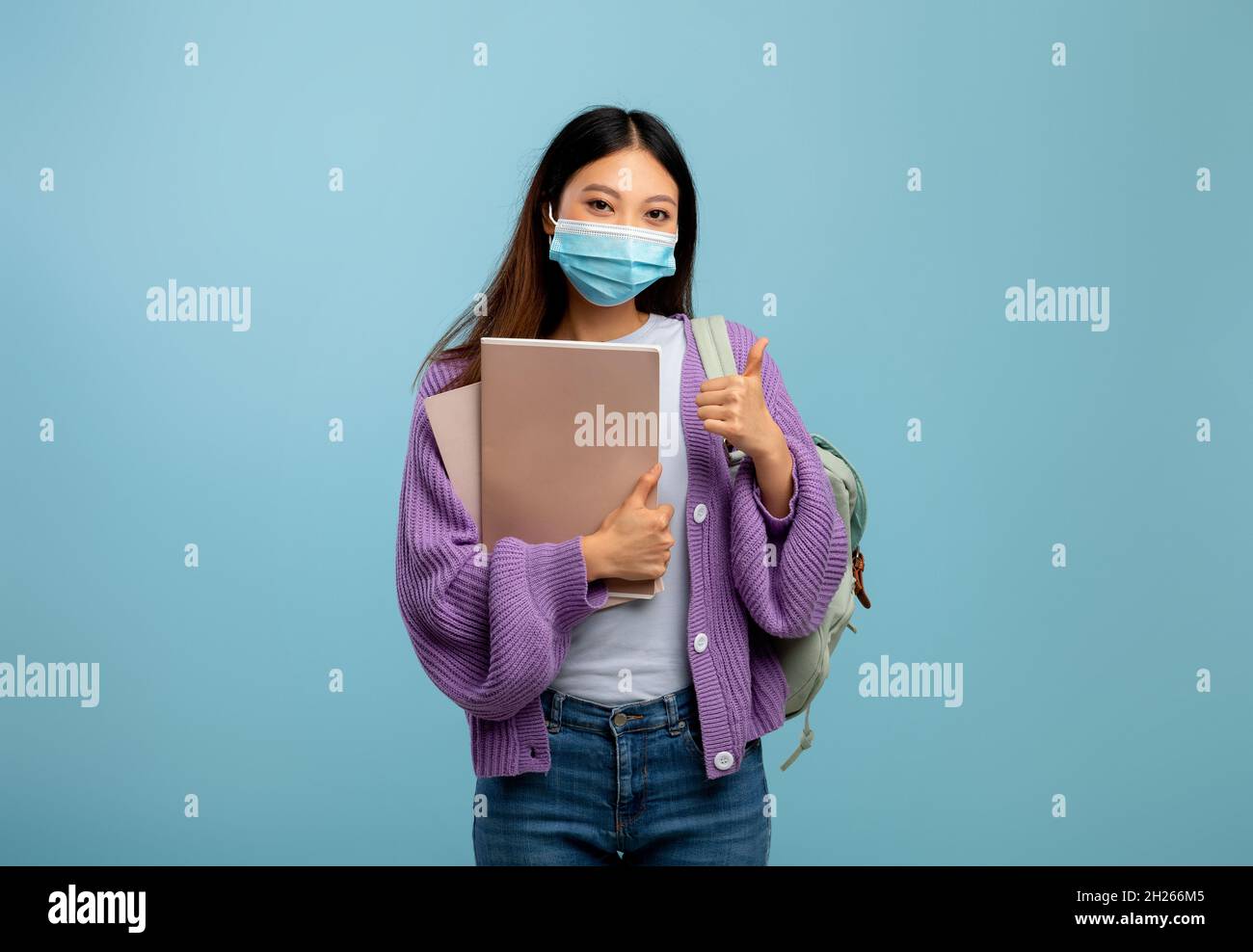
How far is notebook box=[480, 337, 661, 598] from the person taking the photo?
1690mm

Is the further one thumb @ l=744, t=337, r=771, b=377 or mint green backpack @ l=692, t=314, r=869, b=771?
mint green backpack @ l=692, t=314, r=869, b=771

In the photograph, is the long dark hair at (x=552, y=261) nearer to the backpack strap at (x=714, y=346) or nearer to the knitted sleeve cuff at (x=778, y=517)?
the backpack strap at (x=714, y=346)

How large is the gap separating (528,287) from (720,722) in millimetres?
698

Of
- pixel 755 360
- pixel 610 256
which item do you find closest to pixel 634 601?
pixel 755 360

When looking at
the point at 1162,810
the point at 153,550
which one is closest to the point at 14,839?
the point at 153,550

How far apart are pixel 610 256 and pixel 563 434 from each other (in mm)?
268

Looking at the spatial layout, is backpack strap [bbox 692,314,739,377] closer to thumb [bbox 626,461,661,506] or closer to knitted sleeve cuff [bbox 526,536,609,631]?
thumb [bbox 626,461,661,506]

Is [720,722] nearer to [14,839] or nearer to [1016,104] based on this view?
[1016,104]

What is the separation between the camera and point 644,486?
1729 millimetres

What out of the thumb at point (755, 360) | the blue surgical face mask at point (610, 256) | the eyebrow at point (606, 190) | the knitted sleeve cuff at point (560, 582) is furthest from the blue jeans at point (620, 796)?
the eyebrow at point (606, 190)

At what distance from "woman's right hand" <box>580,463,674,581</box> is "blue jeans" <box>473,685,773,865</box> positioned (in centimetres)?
20

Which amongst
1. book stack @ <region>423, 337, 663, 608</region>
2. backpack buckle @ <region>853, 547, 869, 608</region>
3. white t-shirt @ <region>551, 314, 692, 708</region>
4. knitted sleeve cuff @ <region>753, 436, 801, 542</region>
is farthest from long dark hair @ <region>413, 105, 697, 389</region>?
backpack buckle @ <region>853, 547, 869, 608</region>

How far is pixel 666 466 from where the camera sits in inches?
72.1

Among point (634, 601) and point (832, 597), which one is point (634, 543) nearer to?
point (634, 601)
